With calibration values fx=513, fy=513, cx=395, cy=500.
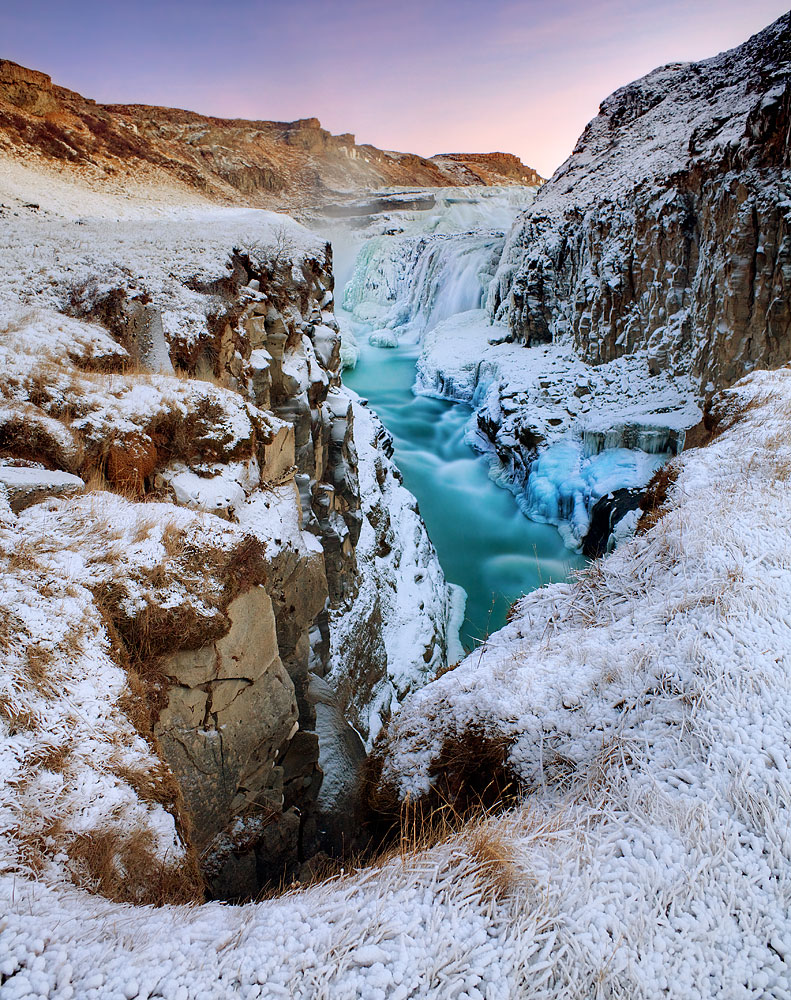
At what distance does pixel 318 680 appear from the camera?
867 centimetres

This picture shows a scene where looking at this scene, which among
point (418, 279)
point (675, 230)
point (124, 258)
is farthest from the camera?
point (418, 279)

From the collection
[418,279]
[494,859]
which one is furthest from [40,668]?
[418,279]

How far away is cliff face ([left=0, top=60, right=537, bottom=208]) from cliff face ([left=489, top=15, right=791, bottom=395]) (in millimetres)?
18407

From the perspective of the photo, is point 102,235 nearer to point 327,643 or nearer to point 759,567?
point 327,643

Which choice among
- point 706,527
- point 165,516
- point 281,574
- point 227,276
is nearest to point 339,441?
point 227,276

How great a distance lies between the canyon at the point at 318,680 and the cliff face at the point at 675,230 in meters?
0.20

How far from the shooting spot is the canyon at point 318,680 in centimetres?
202

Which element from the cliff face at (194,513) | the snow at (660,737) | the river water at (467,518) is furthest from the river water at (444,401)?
the cliff face at (194,513)

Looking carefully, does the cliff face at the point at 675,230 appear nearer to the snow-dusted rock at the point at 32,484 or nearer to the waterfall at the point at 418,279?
the waterfall at the point at 418,279

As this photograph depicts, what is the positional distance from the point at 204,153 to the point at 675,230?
41483 mm

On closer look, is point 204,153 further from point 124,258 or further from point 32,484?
point 32,484

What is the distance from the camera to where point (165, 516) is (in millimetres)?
4512

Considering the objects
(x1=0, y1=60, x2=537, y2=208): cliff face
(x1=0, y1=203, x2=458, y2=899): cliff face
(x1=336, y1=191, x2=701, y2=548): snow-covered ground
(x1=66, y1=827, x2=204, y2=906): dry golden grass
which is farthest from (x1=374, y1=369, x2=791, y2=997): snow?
(x1=0, y1=60, x2=537, y2=208): cliff face

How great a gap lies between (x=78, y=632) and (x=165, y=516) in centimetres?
134
